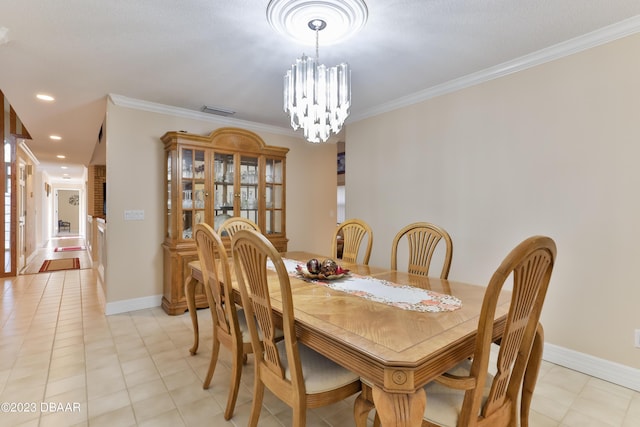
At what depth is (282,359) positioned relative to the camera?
1.44m

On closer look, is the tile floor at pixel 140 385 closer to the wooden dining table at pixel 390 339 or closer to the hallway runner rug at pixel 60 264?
the wooden dining table at pixel 390 339

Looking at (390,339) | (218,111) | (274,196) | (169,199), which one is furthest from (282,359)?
(218,111)

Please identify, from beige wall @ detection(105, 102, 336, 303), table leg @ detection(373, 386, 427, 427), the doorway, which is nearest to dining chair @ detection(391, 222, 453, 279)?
table leg @ detection(373, 386, 427, 427)

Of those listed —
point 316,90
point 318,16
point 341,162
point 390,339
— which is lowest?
point 390,339

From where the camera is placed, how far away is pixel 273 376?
55.0 inches

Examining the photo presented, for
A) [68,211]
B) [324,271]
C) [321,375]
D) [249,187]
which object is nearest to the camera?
[321,375]

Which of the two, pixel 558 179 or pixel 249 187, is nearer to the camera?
pixel 558 179

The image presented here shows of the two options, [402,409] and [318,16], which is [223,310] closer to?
[402,409]

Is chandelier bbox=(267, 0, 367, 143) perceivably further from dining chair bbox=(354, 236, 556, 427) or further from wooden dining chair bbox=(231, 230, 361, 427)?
dining chair bbox=(354, 236, 556, 427)

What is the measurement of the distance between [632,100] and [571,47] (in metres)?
0.55

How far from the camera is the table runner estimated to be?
1.43 metres

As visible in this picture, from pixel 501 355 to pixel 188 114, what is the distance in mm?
3899

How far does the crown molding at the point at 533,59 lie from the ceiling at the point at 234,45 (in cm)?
4

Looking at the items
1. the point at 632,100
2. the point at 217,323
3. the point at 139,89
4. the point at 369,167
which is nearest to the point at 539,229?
the point at 632,100
